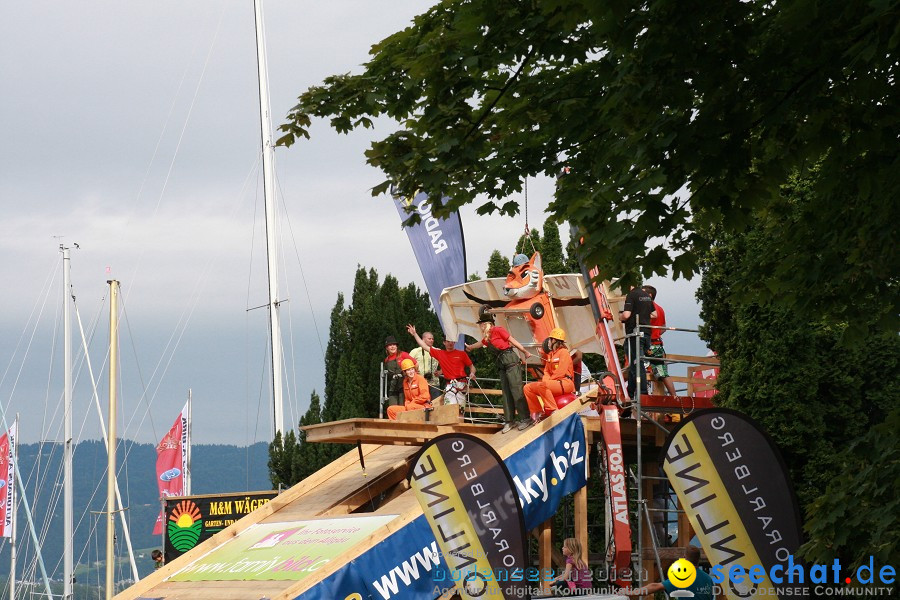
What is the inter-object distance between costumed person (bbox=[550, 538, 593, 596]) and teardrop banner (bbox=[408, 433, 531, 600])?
132 inches

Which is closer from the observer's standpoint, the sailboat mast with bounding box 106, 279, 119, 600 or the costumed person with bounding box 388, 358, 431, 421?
the costumed person with bounding box 388, 358, 431, 421

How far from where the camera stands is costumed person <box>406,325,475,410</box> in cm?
2006

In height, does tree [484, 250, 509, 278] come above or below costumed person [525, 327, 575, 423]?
above

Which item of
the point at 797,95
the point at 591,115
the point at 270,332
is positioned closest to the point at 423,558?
the point at 591,115

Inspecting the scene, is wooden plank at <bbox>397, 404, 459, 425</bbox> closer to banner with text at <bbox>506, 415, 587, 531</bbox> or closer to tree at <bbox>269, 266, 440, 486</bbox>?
banner with text at <bbox>506, 415, 587, 531</bbox>

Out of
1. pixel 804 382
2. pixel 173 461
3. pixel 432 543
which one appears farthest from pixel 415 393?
pixel 173 461

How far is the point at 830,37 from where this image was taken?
7.95m

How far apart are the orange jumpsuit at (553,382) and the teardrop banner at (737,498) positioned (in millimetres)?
5134

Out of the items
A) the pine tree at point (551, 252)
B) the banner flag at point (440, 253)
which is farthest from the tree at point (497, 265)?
the banner flag at point (440, 253)

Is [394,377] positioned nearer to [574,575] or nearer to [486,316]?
[486,316]

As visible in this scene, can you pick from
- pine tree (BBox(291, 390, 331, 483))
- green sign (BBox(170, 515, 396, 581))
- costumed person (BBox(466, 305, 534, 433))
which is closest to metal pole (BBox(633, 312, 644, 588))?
costumed person (BBox(466, 305, 534, 433))

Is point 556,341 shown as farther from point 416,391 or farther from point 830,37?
point 830,37

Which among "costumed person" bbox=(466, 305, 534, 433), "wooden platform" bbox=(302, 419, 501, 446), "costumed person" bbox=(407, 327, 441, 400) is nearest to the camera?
"wooden platform" bbox=(302, 419, 501, 446)

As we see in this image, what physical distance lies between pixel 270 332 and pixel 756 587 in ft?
73.4
